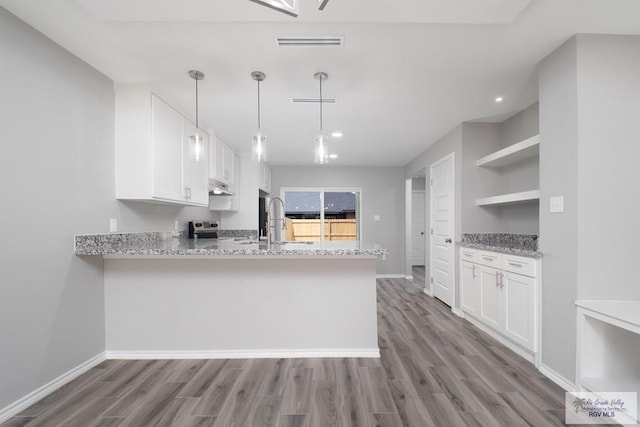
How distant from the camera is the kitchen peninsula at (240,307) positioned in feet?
7.82

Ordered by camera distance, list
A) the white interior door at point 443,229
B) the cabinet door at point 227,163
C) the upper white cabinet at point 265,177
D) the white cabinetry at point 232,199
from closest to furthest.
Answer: the white interior door at point 443,229 < the cabinet door at point 227,163 < the white cabinetry at point 232,199 < the upper white cabinet at point 265,177

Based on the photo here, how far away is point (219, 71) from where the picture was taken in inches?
89.4

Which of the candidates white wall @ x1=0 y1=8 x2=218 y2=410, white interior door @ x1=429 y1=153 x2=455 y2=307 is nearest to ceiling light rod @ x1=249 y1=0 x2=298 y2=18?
white wall @ x1=0 y1=8 x2=218 y2=410

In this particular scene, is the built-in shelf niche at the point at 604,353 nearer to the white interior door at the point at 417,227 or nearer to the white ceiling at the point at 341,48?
the white ceiling at the point at 341,48

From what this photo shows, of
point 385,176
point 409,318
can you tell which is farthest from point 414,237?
point 409,318

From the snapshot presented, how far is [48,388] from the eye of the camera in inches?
73.7

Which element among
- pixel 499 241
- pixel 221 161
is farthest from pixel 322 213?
pixel 499 241

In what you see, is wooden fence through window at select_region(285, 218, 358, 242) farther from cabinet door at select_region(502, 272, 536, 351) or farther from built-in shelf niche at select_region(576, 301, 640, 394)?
built-in shelf niche at select_region(576, 301, 640, 394)

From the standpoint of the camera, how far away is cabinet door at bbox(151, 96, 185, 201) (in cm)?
254

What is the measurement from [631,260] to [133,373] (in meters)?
3.70

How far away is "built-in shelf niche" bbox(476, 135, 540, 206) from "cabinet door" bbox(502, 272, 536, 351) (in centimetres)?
75

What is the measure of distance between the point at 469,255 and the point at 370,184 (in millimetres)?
3064

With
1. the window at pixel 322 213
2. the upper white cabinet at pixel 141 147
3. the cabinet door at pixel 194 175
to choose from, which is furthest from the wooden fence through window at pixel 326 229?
the upper white cabinet at pixel 141 147

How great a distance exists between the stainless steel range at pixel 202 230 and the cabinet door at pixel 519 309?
11.9ft
